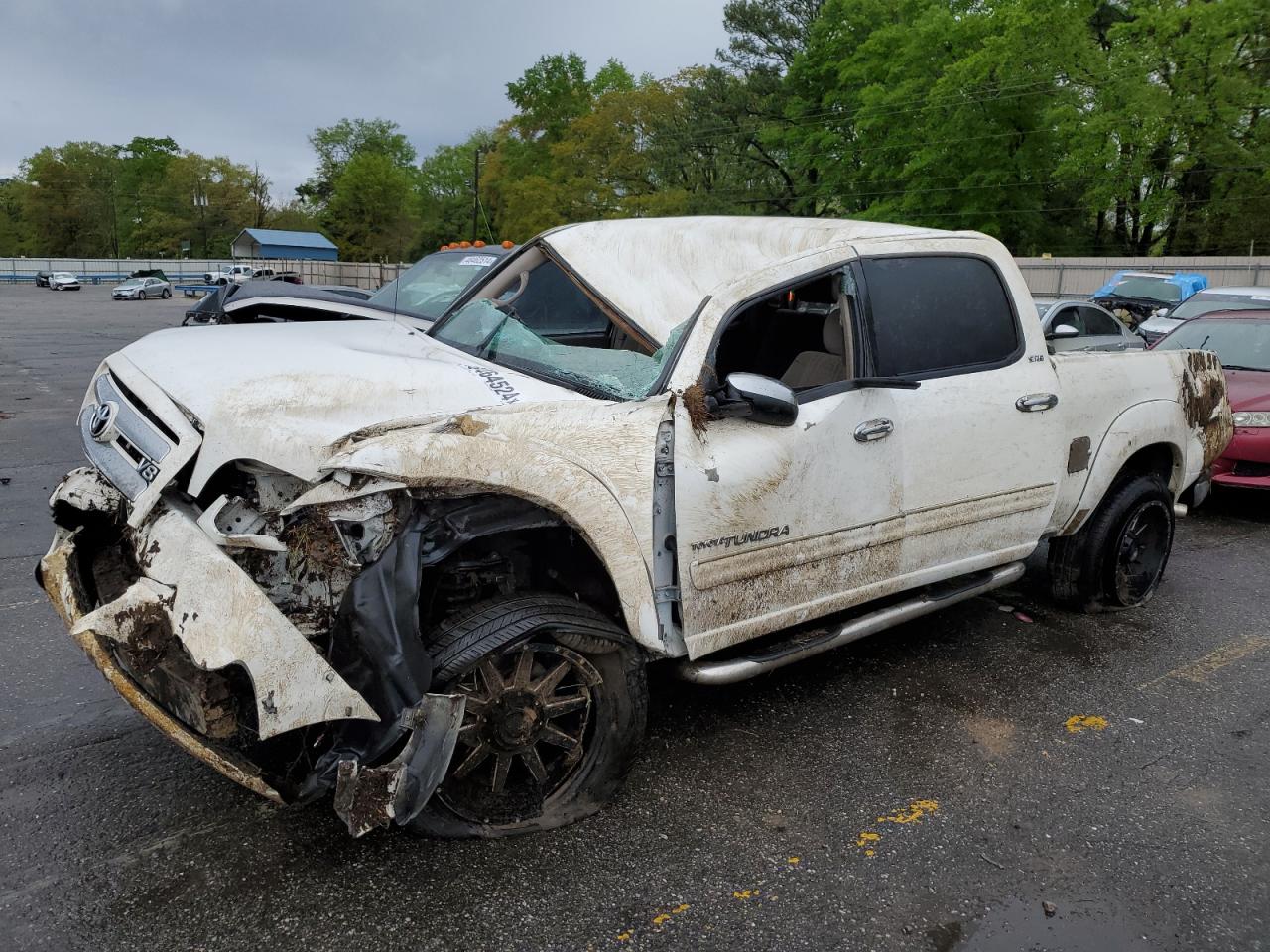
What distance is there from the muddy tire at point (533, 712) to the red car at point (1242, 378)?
17.1ft

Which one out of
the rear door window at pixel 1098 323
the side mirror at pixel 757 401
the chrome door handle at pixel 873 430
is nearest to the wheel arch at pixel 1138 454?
the chrome door handle at pixel 873 430

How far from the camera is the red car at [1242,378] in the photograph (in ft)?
23.5

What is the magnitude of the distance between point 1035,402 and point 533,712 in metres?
2.66

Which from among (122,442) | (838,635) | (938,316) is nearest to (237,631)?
(122,442)

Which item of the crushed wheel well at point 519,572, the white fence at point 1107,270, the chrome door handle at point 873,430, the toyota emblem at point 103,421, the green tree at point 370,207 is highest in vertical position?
the green tree at point 370,207

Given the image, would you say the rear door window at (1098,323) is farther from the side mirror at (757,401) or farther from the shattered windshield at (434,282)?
the side mirror at (757,401)

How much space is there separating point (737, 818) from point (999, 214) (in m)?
44.3

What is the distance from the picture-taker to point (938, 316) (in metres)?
4.01

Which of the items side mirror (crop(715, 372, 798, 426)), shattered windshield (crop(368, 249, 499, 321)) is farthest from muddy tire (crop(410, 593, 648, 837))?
shattered windshield (crop(368, 249, 499, 321))

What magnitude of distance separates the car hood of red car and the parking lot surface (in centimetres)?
345

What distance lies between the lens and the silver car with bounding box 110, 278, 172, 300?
4653 centimetres

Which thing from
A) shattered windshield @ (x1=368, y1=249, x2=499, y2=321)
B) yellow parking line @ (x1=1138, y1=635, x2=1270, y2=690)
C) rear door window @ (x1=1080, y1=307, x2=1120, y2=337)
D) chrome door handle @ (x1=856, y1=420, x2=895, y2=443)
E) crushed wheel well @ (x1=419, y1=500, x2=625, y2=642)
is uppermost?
shattered windshield @ (x1=368, y1=249, x2=499, y2=321)

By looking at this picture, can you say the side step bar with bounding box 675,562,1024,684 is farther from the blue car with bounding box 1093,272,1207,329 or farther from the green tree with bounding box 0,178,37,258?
the green tree with bounding box 0,178,37,258

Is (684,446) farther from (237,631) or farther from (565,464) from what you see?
(237,631)
